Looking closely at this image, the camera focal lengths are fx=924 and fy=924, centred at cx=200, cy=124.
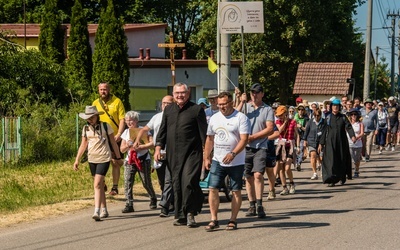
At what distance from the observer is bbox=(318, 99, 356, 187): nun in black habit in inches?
718

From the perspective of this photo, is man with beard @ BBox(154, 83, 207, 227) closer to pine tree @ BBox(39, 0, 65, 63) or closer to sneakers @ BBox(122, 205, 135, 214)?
sneakers @ BBox(122, 205, 135, 214)

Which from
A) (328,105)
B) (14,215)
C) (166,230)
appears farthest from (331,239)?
(328,105)

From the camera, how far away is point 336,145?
18688mm

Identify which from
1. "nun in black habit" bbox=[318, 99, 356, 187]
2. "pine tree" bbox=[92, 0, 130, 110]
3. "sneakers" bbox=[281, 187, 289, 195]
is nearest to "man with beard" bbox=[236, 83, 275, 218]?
"sneakers" bbox=[281, 187, 289, 195]

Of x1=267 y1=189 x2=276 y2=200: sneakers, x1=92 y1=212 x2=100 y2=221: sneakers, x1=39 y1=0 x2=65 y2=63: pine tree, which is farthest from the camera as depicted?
x1=39 y1=0 x2=65 y2=63: pine tree

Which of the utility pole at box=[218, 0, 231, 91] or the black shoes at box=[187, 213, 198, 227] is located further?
the utility pole at box=[218, 0, 231, 91]

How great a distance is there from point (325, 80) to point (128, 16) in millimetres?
19971

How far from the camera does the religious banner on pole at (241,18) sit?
17594 mm

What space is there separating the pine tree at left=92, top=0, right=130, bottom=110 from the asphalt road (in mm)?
15547

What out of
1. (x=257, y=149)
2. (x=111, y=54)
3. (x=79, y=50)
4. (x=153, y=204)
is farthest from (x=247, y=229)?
(x=79, y=50)

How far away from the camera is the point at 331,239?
10.9 metres

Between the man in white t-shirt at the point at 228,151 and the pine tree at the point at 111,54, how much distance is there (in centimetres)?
1920

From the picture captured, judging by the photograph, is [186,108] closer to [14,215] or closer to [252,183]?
[252,183]

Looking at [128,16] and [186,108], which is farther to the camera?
[128,16]
